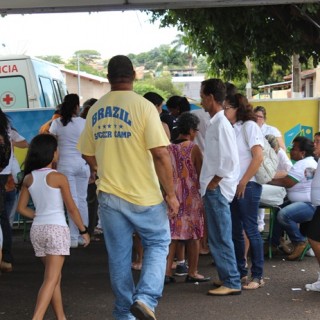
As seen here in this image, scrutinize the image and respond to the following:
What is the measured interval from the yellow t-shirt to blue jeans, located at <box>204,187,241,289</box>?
1.21 metres

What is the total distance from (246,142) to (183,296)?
5.16 feet

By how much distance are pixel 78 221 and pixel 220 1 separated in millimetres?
3288

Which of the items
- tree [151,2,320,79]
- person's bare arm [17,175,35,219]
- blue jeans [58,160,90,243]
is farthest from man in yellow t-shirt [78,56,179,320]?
tree [151,2,320,79]

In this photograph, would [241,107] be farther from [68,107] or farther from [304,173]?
[68,107]

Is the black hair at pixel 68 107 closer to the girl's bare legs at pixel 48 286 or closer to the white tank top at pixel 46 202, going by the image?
the white tank top at pixel 46 202

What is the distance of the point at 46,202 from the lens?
4.66m

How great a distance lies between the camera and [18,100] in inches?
455

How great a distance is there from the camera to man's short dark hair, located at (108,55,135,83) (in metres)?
4.50

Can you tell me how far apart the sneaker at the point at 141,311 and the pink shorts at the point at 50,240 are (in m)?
0.77

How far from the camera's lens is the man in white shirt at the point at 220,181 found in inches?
212

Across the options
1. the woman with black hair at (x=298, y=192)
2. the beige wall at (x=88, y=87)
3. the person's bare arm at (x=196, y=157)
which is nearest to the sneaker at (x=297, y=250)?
the woman with black hair at (x=298, y=192)

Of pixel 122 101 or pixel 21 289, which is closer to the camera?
pixel 122 101

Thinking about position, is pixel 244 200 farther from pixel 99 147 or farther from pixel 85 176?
pixel 85 176

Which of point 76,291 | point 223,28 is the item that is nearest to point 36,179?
point 76,291
